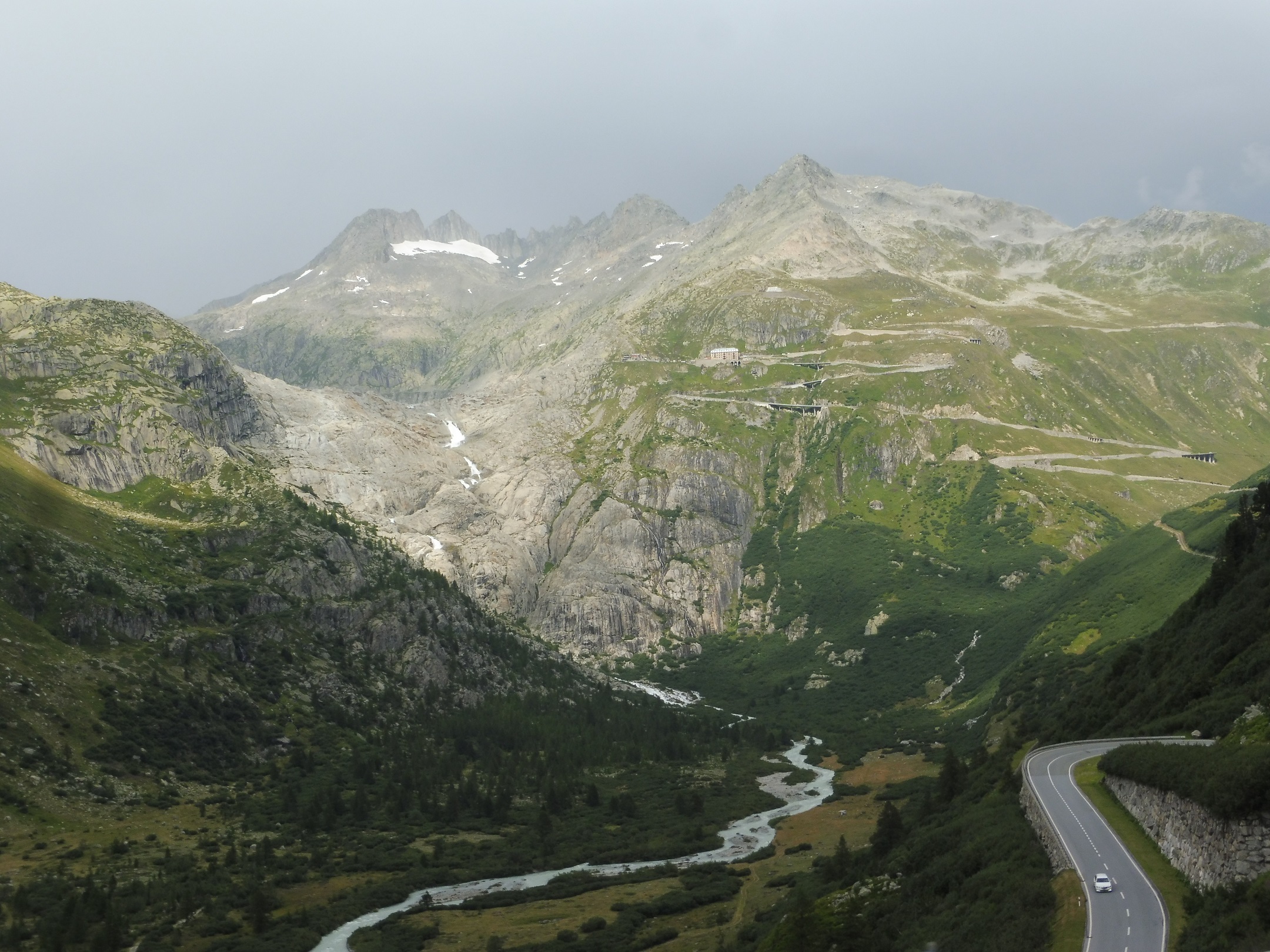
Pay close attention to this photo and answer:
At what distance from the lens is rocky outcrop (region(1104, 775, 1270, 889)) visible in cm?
4128

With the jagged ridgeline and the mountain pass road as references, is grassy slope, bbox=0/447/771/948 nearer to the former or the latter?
the jagged ridgeline

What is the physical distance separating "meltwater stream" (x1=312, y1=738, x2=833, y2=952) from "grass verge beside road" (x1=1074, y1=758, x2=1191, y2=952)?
7924 cm

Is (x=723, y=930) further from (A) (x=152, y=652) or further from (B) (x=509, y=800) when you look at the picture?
(A) (x=152, y=652)

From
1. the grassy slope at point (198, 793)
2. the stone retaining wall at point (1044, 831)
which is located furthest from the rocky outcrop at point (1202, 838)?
the grassy slope at point (198, 793)

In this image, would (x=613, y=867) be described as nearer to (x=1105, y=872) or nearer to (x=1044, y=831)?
(x=1044, y=831)

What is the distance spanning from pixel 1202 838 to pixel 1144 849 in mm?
8380

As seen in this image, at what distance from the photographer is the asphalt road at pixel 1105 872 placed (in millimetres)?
43812

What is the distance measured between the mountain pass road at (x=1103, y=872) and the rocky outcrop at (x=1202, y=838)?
1.93 metres

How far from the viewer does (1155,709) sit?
8556 cm

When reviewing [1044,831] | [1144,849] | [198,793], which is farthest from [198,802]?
[1144,849]

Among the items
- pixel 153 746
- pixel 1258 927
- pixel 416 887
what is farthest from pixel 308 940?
pixel 1258 927

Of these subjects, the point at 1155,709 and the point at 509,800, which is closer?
the point at 1155,709

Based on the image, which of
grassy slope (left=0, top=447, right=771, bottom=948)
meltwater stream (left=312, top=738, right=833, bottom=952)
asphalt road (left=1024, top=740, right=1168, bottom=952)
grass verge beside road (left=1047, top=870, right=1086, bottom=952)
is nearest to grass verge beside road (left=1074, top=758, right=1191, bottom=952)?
asphalt road (left=1024, top=740, right=1168, bottom=952)

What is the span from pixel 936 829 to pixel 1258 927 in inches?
2043
